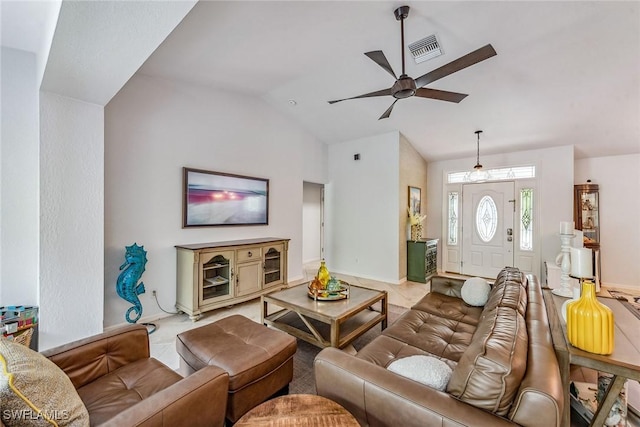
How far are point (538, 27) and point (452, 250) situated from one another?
4171mm

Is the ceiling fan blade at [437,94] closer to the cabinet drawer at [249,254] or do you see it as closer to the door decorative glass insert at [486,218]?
the cabinet drawer at [249,254]

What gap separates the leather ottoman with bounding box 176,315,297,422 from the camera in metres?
1.51

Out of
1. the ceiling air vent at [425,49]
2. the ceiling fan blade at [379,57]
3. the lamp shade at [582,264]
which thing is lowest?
the lamp shade at [582,264]

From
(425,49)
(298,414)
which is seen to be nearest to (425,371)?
(298,414)

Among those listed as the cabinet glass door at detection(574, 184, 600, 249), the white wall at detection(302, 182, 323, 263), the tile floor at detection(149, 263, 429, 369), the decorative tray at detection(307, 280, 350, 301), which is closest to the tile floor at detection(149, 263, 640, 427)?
the tile floor at detection(149, 263, 429, 369)

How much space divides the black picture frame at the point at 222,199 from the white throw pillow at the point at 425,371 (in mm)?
3157

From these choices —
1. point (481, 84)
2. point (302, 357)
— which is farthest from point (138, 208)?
point (481, 84)

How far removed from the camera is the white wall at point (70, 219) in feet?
7.38

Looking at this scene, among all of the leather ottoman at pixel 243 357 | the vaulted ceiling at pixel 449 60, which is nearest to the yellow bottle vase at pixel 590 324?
the leather ottoman at pixel 243 357

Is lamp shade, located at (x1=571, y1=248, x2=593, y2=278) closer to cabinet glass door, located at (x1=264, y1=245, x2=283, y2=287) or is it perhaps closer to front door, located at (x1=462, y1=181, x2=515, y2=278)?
cabinet glass door, located at (x1=264, y1=245, x2=283, y2=287)

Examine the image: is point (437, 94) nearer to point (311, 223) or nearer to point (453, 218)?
point (453, 218)

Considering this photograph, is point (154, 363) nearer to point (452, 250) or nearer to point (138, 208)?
point (138, 208)

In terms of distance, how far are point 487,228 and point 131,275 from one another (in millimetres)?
5891

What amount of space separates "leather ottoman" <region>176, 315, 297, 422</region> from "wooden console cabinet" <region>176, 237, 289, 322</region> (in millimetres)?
1359
